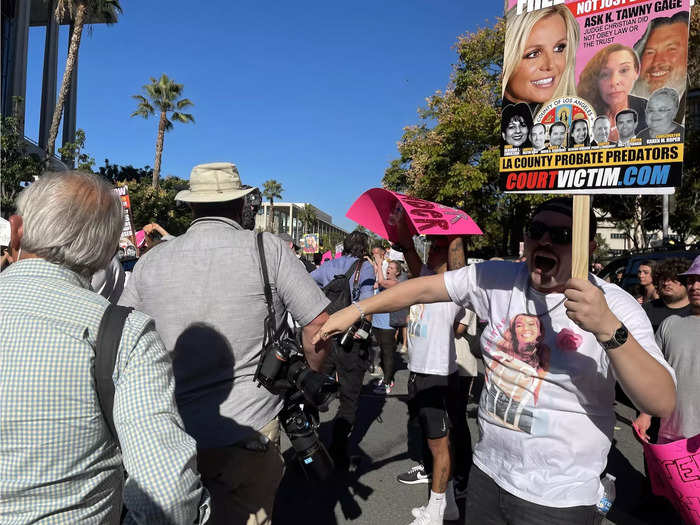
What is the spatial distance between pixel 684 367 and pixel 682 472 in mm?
1304

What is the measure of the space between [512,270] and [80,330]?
1.64m

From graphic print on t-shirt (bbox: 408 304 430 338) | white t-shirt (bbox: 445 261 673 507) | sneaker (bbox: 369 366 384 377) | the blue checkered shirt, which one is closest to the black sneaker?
graphic print on t-shirt (bbox: 408 304 430 338)

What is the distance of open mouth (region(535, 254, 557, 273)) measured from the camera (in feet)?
6.79

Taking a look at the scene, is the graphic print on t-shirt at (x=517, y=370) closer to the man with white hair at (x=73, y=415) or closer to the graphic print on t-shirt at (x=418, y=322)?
the man with white hair at (x=73, y=415)

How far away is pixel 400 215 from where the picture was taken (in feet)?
11.7

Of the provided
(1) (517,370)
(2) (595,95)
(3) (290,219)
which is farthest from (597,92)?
(3) (290,219)

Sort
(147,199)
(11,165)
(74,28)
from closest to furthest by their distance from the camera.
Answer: (11,165)
(74,28)
(147,199)

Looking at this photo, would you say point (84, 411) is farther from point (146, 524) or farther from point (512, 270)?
point (512, 270)

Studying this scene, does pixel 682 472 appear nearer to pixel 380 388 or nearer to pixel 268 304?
pixel 268 304

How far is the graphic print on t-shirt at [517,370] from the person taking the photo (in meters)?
2.01

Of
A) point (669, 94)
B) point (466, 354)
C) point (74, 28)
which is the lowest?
point (466, 354)

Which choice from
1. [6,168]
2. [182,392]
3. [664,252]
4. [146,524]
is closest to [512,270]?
[182,392]

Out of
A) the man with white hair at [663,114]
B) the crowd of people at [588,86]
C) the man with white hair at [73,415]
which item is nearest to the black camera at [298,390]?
the man with white hair at [73,415]

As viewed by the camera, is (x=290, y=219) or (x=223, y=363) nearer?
(x=223, y=363)
